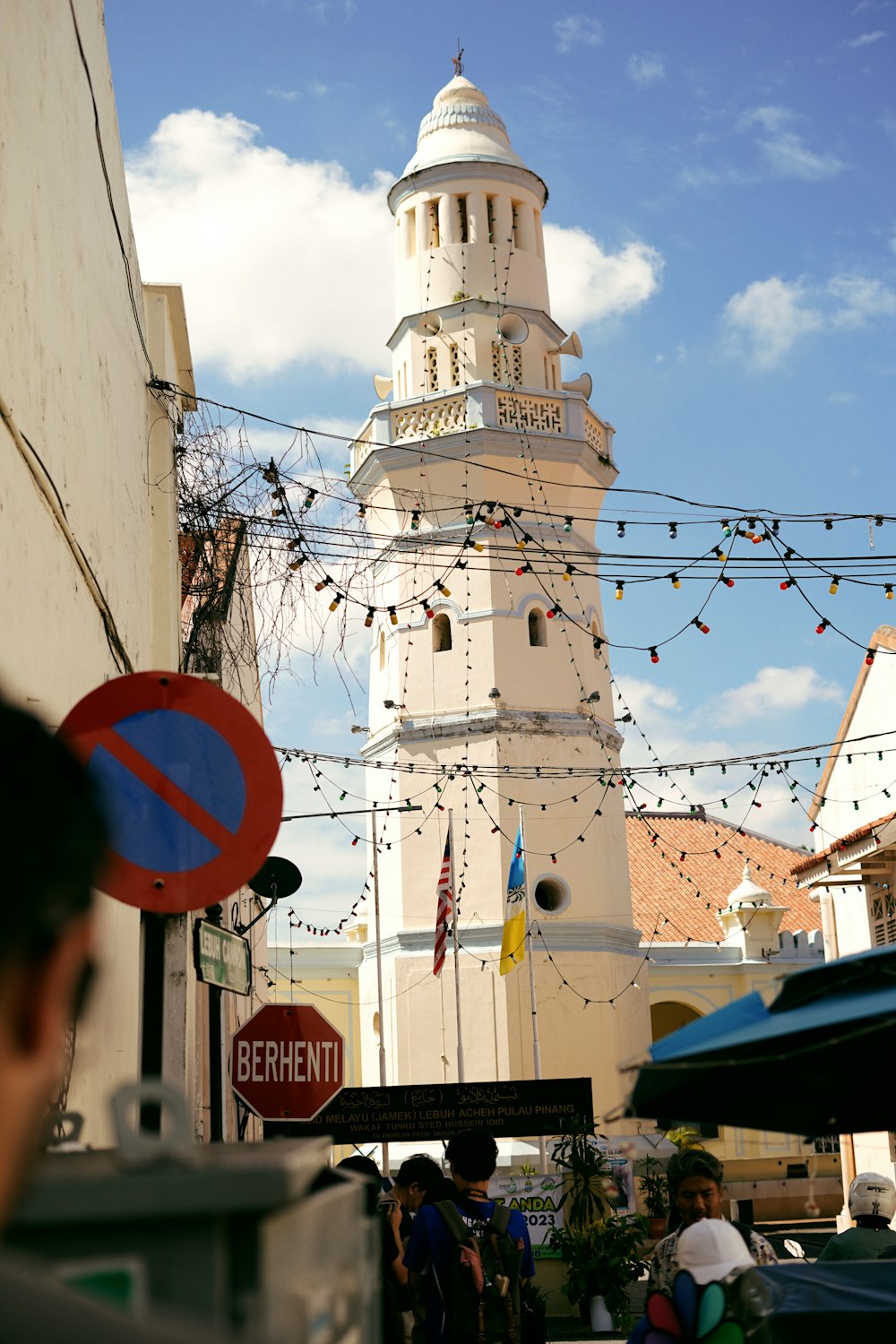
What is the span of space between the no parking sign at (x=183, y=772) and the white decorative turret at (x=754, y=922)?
38879mm

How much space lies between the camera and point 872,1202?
303 inches

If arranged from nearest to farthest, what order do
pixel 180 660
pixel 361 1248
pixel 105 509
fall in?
pixel 361 1248 → pixel 105 509 → pixel 180 660

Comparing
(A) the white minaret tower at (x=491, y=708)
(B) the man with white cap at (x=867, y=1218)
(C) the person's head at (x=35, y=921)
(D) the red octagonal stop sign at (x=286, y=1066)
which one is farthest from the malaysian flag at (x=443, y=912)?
(C) the person's head at (x=35, y=921)

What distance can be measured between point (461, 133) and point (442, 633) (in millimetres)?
11615

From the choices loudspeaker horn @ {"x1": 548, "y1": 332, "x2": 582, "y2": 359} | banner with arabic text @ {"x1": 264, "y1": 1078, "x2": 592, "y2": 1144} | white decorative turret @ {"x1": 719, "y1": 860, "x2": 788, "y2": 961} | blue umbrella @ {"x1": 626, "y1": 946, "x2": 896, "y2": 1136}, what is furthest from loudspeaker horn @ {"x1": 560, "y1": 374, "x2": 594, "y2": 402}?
blue umbrella @ {"x1": 626, "y1": 946, "x2": 896, "y2": 1136}

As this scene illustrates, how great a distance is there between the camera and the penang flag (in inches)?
1114

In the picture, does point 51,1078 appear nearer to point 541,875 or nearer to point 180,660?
point 180,660

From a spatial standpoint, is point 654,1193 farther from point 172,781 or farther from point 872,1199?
point 172,781

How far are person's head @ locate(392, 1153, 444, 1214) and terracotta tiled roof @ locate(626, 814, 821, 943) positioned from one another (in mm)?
35745

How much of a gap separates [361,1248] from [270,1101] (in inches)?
302

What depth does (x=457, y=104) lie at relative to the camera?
117 feet

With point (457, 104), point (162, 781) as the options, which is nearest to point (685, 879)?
point (457, 104)

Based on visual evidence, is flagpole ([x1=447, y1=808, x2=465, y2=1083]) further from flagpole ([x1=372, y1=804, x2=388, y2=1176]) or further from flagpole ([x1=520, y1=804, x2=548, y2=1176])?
flagpole ([x1=372, y1=804, x2=388, y2=1176])

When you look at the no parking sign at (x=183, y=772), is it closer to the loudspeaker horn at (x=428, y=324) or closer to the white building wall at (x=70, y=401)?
the white building wall at (x=70, y=401)
